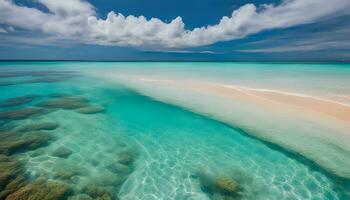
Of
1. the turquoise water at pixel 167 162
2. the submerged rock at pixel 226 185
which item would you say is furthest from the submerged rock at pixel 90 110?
the submerged rock at pixel 226 185

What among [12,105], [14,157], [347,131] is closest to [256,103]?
[347,131]

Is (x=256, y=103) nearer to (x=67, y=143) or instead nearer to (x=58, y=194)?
(x=67, y=143)

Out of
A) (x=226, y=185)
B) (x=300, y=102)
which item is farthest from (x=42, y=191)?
(x=300, y=102)

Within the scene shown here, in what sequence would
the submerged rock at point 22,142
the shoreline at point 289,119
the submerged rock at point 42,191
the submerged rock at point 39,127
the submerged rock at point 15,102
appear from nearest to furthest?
the submerged rock at point 42,191 → the submerged rock at point 22,142 → the shoreline at point 289,119 → the submerged rock at point 39,127 → the submerged rock at point 15,102

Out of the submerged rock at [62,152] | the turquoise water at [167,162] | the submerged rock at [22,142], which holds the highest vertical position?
the submerged rock at [22,142]

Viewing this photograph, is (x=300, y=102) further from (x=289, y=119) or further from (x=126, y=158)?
(x=126, y=158)

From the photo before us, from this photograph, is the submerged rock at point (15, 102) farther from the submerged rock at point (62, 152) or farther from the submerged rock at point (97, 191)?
the submerged rock at point (97, 191)
